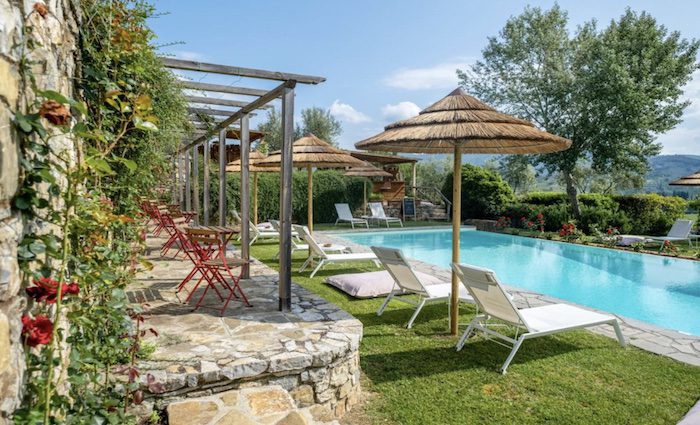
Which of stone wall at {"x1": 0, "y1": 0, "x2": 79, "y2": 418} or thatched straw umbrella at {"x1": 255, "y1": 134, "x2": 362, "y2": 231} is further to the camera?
thatched straw umbrella at {"x1": 255, "y1": 134, "x2": 362, "y2": 231}

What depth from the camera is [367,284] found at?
669 cm

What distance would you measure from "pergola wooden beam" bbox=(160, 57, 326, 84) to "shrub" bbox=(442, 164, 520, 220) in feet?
49.5

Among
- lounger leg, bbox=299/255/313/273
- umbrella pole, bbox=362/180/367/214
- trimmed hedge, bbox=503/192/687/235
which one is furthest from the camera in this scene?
umbrella pole, bbox=362/180/367/214

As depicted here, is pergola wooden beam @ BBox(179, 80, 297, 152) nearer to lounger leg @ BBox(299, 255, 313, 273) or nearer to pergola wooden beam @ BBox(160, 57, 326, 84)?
pergola wooden beam @ BBox(160, 57, 326, 84)

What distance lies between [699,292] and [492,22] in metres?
16.7

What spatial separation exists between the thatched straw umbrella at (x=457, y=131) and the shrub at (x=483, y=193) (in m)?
13.9

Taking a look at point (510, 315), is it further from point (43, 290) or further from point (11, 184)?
point (11, 184)

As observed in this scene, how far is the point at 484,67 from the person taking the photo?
22062 millimetres

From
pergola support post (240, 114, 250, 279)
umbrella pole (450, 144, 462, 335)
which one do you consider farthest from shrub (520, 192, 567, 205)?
pergola support post (240, 114, 250, 279)

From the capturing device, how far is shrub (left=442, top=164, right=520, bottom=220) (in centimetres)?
1884

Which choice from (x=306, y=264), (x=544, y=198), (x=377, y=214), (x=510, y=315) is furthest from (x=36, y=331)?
(x=544, y=198)

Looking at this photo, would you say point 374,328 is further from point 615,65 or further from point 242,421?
point 615,65

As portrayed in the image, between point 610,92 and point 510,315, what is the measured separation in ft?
48.2

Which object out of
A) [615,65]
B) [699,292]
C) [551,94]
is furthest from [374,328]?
[551,94]
